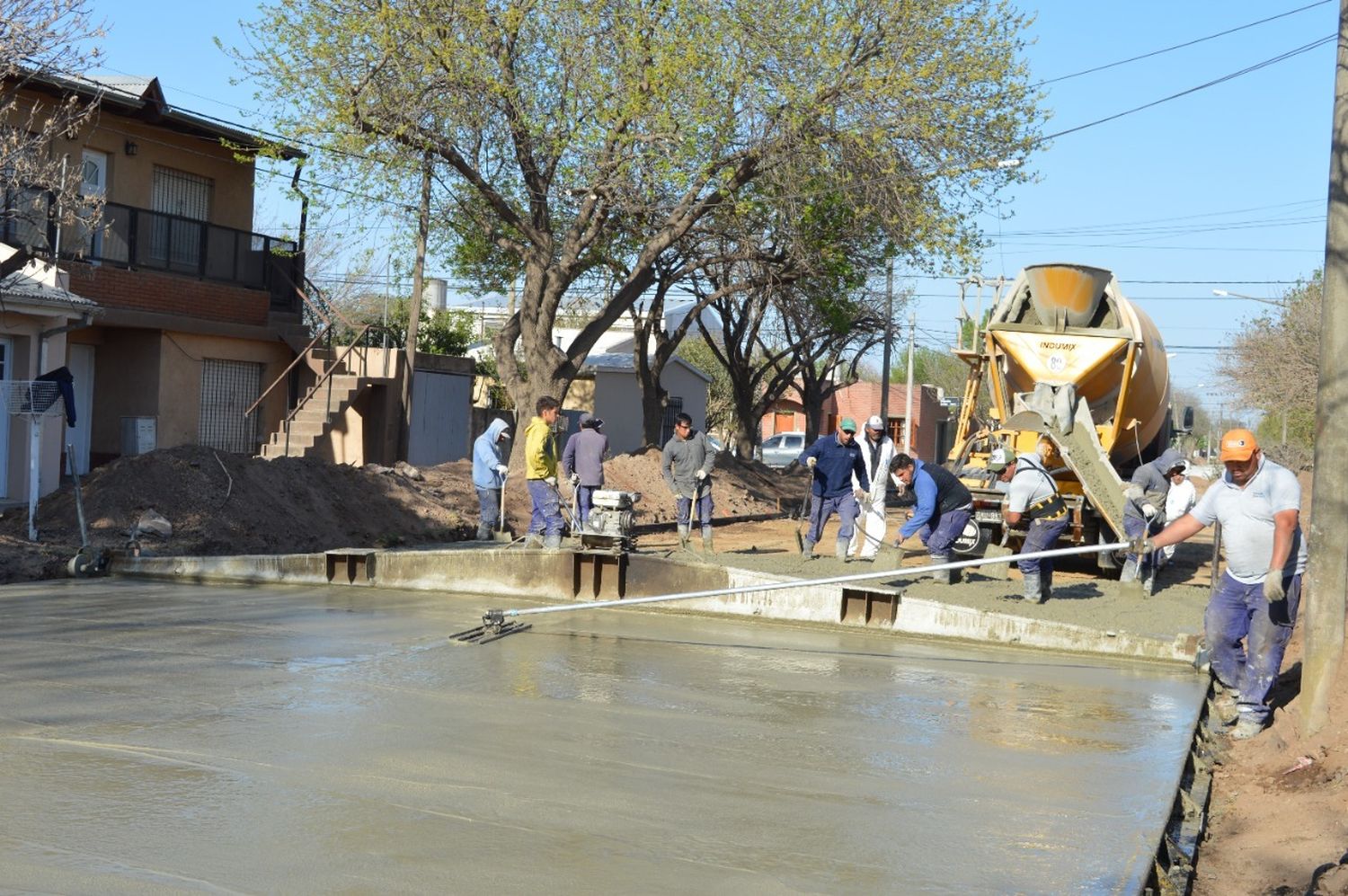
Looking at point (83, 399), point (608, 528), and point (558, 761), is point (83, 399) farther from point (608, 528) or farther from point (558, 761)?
point (558, 761)

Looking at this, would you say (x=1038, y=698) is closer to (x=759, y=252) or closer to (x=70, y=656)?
(x=70, y=656)

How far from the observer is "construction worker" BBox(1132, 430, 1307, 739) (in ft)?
28.9

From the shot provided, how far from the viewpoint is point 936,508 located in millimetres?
13836

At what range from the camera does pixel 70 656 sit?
9805mm

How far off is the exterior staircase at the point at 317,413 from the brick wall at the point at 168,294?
5.59 feet

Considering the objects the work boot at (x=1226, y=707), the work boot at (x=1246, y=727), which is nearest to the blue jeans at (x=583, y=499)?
the work boot at (x=1226, y=707)

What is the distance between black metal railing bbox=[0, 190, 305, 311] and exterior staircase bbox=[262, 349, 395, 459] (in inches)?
76.3

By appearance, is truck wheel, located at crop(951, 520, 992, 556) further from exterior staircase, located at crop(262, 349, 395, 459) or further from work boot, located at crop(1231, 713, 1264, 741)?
exterior staircase, located at crop(262, 349, 395, 459)

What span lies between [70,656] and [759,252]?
2030cm

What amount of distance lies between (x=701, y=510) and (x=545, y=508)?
2.67m

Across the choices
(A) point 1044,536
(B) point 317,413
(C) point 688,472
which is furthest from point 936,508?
(B) point 317,413

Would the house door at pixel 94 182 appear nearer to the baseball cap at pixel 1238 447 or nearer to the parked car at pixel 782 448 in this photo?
the baseball cap at pixel 1238 447

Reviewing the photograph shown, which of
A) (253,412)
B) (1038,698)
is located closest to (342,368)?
(253,412)

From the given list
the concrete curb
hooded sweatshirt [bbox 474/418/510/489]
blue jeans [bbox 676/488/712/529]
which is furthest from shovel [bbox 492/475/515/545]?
the concrete curb
